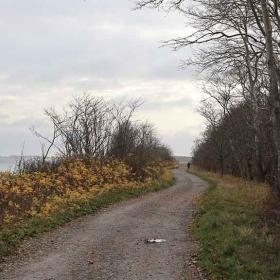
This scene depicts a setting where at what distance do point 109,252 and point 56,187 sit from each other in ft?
28.7

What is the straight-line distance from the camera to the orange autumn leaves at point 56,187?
45.8 feet

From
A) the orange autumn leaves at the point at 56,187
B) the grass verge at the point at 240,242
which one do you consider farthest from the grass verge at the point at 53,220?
the grass verge at the point at 240,242

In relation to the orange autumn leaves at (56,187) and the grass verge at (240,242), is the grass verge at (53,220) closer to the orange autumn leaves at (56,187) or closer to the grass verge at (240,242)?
the orange autumn leaves at (56,187)

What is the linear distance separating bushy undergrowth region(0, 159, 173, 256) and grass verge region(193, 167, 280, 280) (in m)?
4.37

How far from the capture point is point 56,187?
18453 mm

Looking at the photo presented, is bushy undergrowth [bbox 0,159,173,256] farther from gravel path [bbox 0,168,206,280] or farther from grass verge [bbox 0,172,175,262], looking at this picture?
gravel path [bbox 0,168,206,280]

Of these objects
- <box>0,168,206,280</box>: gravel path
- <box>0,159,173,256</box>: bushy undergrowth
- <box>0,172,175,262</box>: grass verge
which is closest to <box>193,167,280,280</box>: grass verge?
<box>0,168,206,280</box>: gravel path

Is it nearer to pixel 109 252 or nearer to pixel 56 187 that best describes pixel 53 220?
pixel 109 252

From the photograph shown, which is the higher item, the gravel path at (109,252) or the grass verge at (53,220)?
the grass verge at (53,220)

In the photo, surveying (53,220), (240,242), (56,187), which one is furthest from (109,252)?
(56,187)

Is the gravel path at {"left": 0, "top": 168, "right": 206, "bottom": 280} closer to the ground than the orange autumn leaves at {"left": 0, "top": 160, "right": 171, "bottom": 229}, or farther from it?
closer to the ground

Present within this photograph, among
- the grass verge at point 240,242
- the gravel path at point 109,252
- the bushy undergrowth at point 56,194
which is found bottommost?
the gravel path at point 109,252

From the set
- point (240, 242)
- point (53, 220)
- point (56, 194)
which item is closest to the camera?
point (240, 242)

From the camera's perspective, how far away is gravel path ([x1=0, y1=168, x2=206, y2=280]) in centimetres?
844
